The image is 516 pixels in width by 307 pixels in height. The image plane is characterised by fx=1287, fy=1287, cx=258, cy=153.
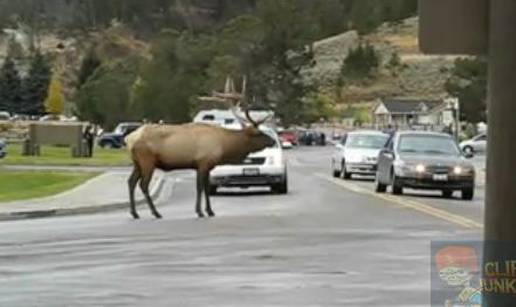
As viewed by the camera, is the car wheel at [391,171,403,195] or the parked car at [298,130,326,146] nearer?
the car wheel at [391,171,403,195]

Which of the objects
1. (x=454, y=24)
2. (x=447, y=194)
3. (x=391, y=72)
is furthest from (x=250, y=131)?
(x=391, y=72)

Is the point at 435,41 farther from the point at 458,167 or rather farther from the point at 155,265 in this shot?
the point at 458,167

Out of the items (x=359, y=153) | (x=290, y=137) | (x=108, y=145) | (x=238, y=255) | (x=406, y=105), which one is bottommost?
(x=290, y=137)

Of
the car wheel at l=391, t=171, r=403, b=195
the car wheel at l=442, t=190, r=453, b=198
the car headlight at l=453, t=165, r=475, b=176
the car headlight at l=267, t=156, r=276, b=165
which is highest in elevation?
the car headlight at l=267, t=156, r=276, b=165

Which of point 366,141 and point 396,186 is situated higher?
point 366,141

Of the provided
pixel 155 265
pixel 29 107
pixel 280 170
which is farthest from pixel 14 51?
pixel 155 265

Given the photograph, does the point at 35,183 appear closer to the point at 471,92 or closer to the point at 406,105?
the point at 471,92

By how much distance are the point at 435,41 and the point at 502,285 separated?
3.07 feet

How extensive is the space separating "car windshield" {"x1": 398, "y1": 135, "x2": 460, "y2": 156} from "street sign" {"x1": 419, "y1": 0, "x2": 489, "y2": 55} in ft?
87.9

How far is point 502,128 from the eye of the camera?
441 centimetres

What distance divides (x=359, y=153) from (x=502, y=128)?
3680 centimetres

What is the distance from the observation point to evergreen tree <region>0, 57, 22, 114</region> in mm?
130625

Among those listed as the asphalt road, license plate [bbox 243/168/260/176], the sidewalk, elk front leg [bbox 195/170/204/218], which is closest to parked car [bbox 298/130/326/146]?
the sidewalk

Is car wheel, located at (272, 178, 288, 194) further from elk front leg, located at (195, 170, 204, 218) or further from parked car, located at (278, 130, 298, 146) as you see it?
parked car, located at (278, 130, 298, 146)
